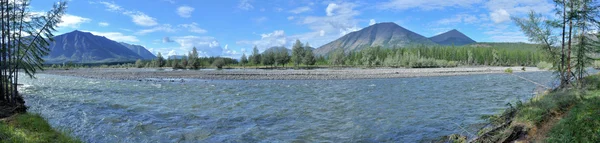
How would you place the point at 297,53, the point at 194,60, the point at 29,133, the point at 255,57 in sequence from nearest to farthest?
the point at 29,133 → the point at 297,53 → the point at 194,60 → the point at 255,57

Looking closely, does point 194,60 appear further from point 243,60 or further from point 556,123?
point 556,123

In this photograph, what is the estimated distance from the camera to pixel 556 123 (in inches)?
386

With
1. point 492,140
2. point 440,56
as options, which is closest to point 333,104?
point 492,140

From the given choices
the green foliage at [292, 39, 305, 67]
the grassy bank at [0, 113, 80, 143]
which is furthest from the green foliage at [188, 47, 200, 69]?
the grassy bank at [0, 113, 80, 143]

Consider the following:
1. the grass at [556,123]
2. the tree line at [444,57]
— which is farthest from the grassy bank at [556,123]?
the tree line at [444,57]

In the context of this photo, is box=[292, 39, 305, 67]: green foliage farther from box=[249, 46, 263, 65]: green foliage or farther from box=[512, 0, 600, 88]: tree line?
box=[512, 0, 600, 88]: tree line

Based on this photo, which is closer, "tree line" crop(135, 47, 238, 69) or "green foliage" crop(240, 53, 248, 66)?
"tree line" crop(135, 47, 238, 69)

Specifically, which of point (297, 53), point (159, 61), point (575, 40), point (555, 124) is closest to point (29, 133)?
point (555, 124)

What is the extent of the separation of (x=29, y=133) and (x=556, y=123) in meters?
19.1

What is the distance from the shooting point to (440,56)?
16850 cm

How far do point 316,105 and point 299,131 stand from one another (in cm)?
861

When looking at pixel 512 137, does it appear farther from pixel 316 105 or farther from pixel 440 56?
pixel 440 56

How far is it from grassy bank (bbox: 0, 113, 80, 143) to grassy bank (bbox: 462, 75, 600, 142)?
50.7ft

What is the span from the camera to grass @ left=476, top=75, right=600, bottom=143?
333 inches
